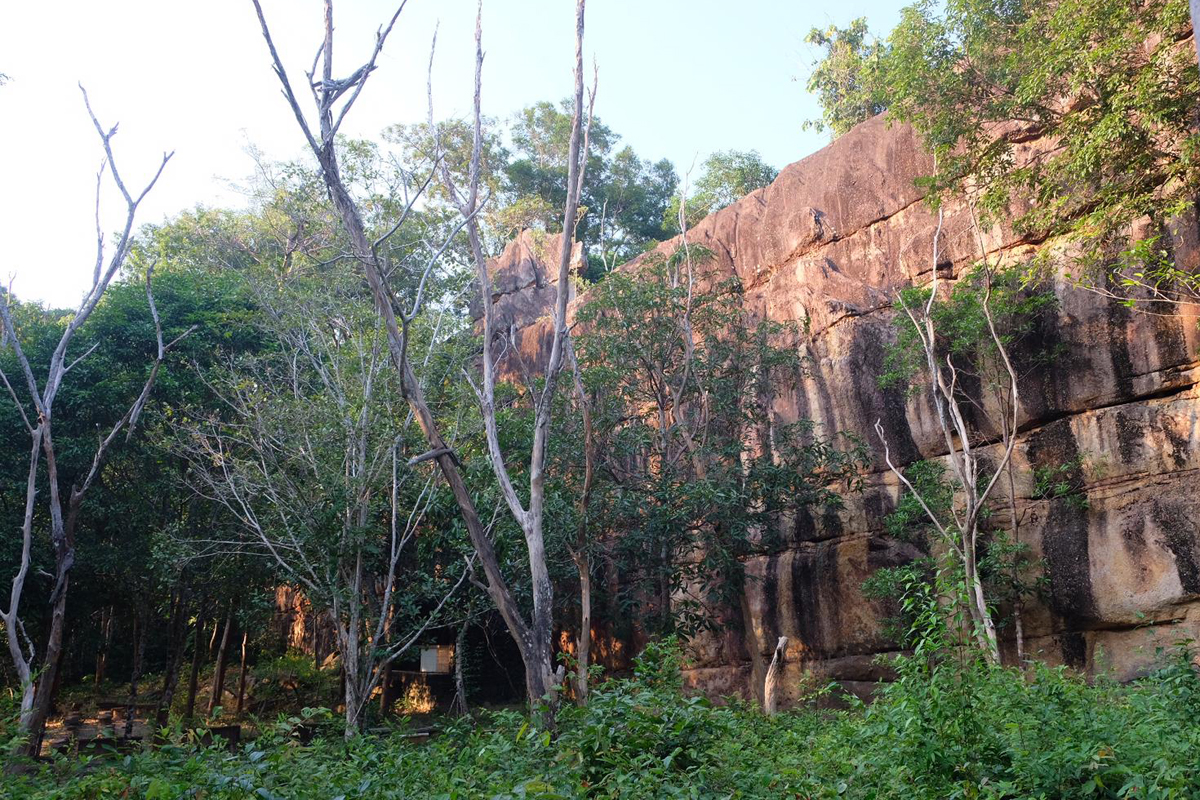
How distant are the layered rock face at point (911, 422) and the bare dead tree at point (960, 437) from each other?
42 cm

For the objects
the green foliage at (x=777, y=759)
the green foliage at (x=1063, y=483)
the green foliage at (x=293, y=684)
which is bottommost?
the green foliage at (x=293, y=684)

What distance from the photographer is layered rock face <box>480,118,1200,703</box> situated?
11445mm

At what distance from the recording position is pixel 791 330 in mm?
15539

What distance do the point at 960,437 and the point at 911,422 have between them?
1.05m

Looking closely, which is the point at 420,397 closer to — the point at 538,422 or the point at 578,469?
the point at 538,422

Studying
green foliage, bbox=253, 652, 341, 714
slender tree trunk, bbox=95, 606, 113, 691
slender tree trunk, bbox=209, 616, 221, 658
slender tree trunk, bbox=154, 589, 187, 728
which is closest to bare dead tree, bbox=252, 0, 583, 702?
slender tree trunk, bbox=154, 589, 187, 728

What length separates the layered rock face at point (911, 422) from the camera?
11.4 meters

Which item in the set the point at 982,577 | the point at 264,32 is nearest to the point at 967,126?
the point at 982,577

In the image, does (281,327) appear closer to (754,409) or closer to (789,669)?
(754,409)

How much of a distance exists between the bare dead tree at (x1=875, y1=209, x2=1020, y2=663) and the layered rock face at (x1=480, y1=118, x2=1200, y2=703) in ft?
1.39

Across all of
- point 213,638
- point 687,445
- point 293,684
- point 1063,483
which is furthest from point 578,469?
point 213,638

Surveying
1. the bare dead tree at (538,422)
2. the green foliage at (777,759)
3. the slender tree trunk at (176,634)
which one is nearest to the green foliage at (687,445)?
the bare dead tree at (538,422)

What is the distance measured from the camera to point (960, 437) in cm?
1315

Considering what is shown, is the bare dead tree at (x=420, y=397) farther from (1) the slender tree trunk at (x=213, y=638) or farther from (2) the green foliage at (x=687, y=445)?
(1) the slender tree trunk at (x=213, y=638)
